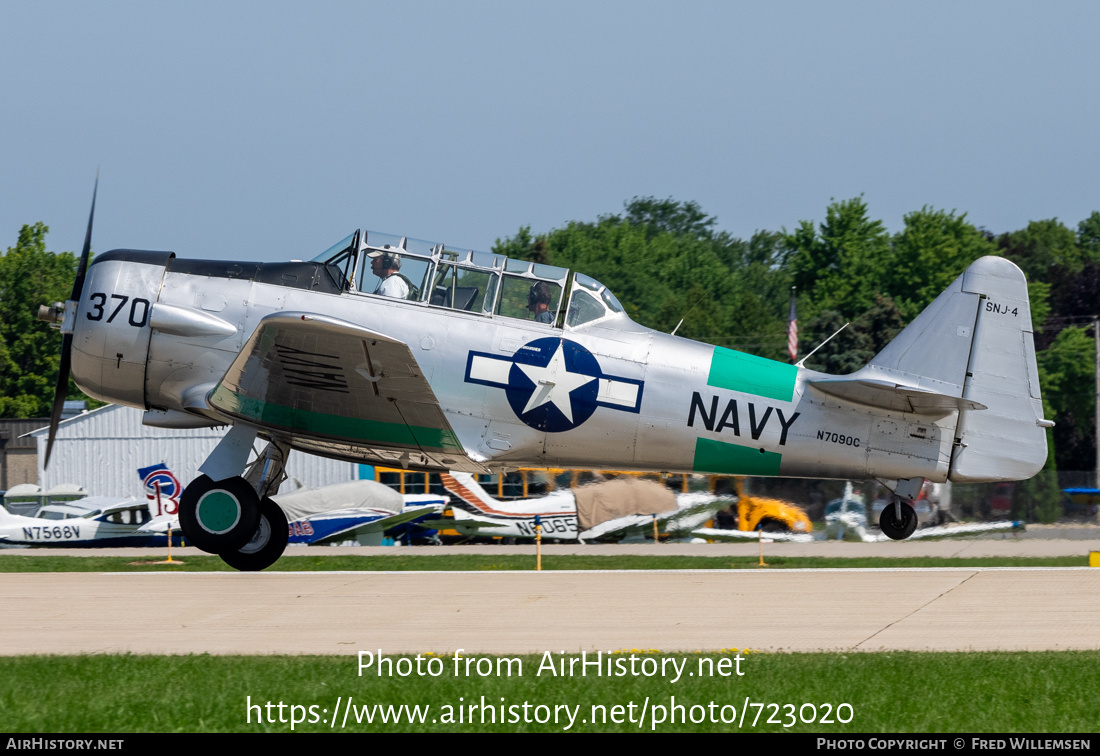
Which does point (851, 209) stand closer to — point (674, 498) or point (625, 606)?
point (674, 498)

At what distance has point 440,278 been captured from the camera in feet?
38.2

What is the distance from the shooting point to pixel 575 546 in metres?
24.5

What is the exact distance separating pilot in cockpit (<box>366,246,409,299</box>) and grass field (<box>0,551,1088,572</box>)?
876cm

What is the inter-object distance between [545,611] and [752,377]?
3409 mm

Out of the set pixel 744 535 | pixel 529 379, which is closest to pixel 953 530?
pixel 744 535

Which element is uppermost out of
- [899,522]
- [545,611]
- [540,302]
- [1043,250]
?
[1043,250]

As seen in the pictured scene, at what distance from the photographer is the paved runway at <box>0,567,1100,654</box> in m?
10.4

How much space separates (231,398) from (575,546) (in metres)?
14.2

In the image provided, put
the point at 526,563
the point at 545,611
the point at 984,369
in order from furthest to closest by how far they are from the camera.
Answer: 1. the point at 526,563
2. the point at 545,611
3. the point at 984,369

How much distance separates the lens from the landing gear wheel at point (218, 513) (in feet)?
37.5

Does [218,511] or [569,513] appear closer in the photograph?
[218,511]

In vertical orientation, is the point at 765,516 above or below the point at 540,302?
below

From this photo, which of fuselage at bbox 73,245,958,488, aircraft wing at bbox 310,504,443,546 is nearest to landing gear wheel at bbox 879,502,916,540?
fuselage at bbox 73,245,958,488

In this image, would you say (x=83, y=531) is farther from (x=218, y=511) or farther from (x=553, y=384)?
(x=553, y=384)
